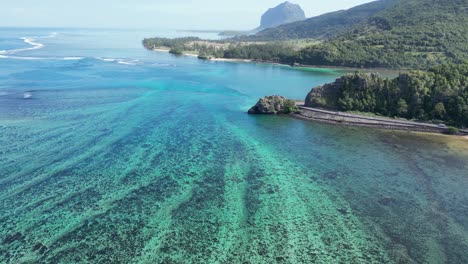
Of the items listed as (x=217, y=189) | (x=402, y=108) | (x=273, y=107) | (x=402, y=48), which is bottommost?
(x=217, y=189)

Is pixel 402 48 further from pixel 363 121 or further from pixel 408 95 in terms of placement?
pixel 363 121

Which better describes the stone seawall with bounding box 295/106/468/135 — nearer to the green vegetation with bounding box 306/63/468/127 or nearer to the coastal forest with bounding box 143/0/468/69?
the green vegetation with bounding box 306/63/468/127

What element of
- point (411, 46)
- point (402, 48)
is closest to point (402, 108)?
point (402, 48)

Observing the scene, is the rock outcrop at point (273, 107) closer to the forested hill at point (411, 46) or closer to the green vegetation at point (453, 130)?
the green vegetation at point (453, 130)

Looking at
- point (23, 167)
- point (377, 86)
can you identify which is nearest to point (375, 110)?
point (377, 86)

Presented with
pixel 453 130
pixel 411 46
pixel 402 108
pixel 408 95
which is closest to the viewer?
pixel 453 130

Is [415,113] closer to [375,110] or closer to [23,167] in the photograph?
[375,110]

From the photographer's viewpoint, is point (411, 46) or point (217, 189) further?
point (411, 46)

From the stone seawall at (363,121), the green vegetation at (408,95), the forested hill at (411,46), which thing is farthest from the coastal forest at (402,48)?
the stone seawall at (363,121)
